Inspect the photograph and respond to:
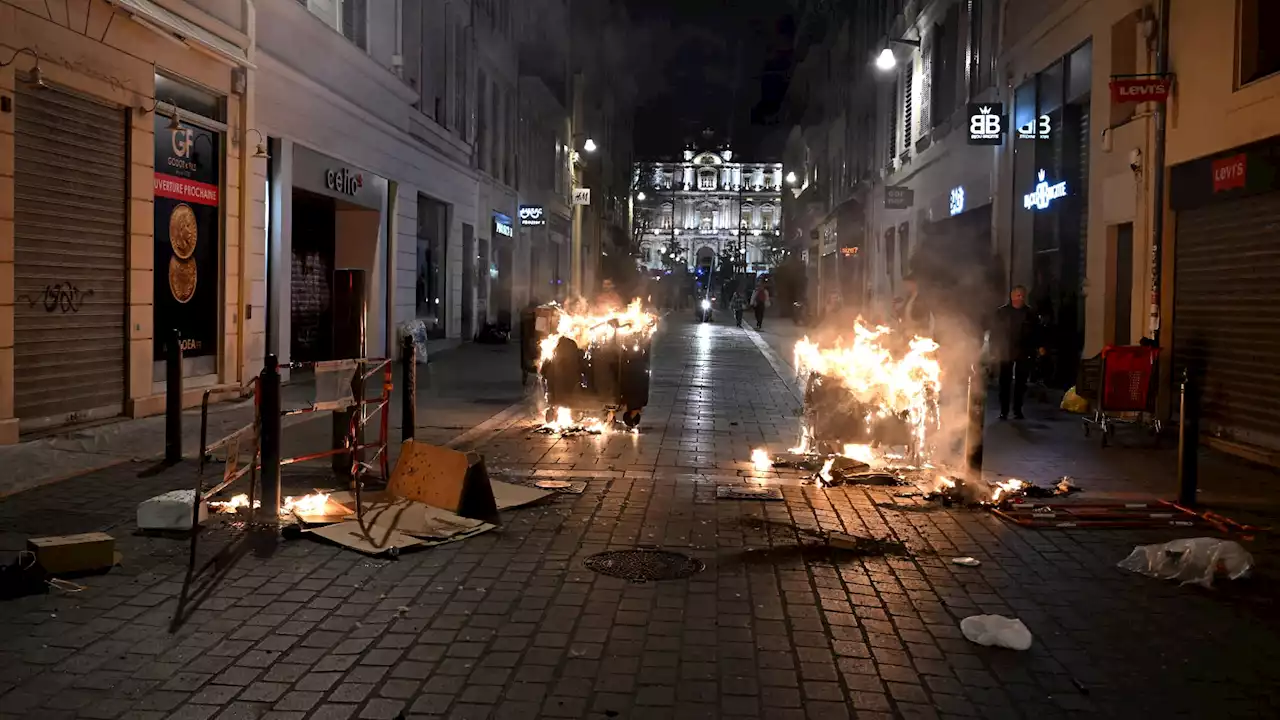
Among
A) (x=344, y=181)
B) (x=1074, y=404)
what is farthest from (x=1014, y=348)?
(x=344, y=181)

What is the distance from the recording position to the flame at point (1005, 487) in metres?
7.72

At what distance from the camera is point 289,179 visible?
15062 millimetres

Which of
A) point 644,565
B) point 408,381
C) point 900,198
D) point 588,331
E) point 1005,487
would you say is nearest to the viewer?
point 644,565

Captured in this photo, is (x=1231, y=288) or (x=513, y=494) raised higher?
(x=1231, y=288)

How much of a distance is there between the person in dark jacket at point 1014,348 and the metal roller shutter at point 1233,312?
5.98 ft

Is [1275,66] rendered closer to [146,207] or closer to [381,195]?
[146,207]

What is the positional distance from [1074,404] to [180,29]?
37.4 ft

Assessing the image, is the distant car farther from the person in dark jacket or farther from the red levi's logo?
the red levi's logo

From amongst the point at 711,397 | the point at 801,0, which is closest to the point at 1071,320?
Answer: the point at 711,397

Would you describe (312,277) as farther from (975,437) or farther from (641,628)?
(641,628)

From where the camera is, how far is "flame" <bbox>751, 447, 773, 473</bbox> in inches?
361

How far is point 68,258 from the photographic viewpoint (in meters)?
10.2

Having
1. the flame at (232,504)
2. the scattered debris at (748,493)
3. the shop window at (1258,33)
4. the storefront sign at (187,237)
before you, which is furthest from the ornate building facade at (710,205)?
the flame at (232,504)

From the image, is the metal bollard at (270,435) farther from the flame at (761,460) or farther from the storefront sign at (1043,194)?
the storefront sign at (1043,194)
